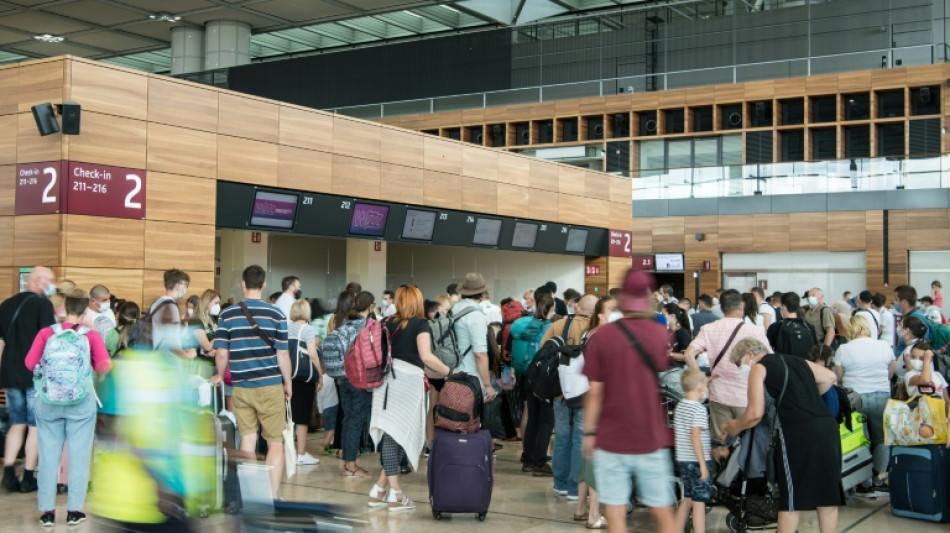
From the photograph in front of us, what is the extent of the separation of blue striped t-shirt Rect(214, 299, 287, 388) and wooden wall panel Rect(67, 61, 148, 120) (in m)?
4.03

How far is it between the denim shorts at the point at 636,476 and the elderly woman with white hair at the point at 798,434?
42.0 inches

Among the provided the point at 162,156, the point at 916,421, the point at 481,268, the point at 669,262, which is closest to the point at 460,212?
the point at 481,268

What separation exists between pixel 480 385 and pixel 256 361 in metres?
1.84

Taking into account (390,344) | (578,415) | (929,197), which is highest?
(929,197)

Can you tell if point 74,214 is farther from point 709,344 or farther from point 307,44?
point 307,44

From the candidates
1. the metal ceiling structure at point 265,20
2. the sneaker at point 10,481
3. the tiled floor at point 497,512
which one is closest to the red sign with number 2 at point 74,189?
the sneaker at point 10,481

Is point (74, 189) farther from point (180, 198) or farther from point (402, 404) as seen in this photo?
point (402, 404)

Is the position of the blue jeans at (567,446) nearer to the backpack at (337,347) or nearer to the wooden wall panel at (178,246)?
the backpack at (337,347)

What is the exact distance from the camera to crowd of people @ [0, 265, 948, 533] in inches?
175

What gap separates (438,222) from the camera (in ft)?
46.3

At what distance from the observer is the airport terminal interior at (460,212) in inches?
252

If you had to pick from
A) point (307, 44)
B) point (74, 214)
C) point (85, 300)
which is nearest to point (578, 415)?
point (85, 300)

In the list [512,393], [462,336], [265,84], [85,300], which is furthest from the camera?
[265,84]

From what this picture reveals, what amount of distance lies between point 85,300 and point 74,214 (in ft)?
10.9
